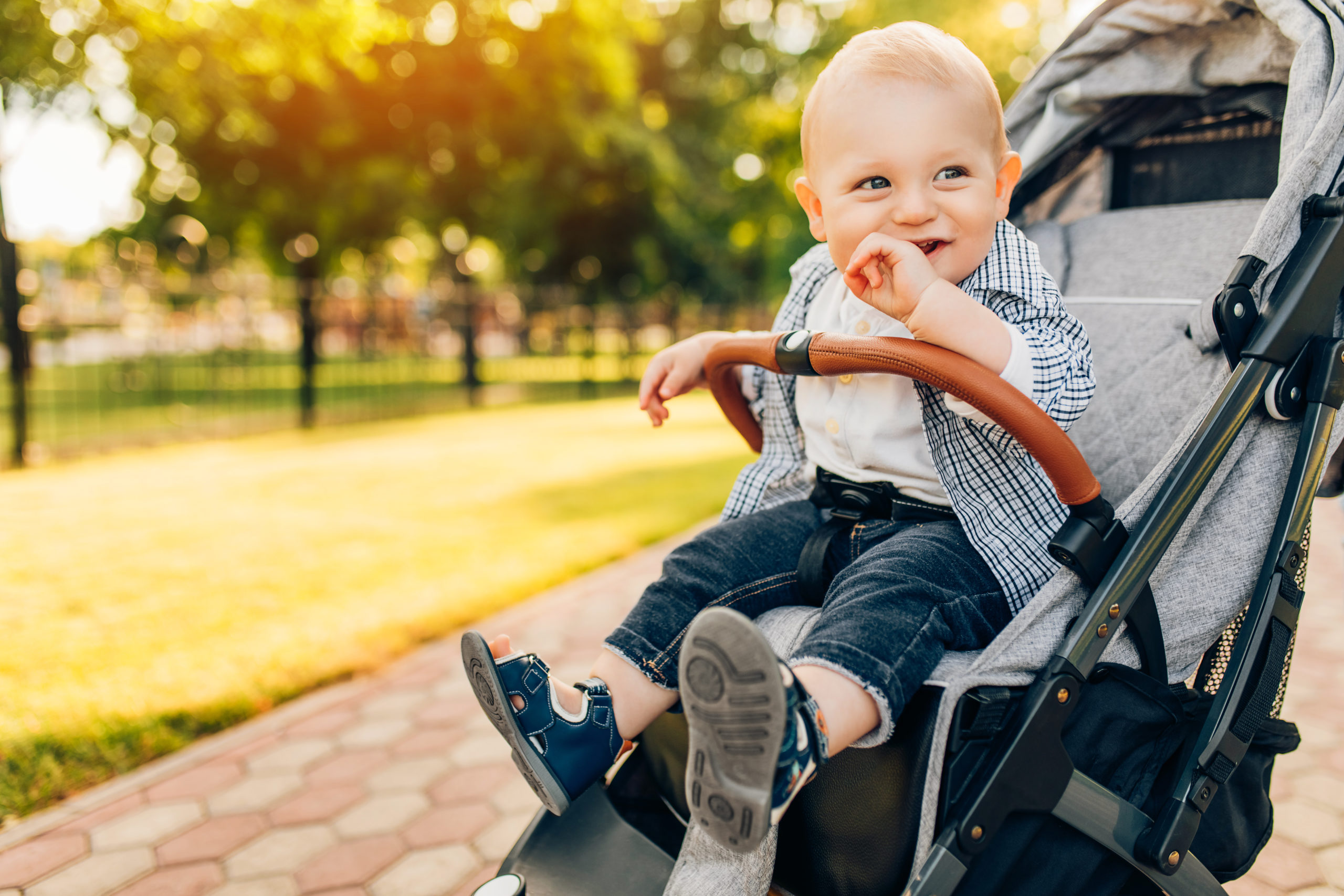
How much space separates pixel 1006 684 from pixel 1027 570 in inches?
10.0

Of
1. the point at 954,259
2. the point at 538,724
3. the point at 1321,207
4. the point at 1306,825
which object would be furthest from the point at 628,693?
the point at 1306,825

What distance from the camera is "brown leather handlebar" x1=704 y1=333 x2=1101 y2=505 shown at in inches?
50.3

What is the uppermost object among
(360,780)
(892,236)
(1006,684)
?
(892,236)

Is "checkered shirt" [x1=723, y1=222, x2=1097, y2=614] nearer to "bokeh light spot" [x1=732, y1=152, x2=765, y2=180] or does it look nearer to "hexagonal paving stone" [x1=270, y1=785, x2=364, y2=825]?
"hexagonal paving stone" [x1=270, y1=785, x2=364, y2=825]

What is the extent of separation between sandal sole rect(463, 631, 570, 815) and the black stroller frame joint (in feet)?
1.70

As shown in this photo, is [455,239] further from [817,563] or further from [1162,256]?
[817,563]

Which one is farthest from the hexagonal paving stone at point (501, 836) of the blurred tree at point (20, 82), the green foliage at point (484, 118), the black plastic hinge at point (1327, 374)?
the green foliage at point (484, 118)

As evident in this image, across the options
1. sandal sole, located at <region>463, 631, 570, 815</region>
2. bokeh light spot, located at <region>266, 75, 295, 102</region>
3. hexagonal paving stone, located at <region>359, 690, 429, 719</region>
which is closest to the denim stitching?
sandal sole, located at <region>463, 631, 570, 815</region>

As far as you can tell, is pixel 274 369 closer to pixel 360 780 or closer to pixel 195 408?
pixel 195 408

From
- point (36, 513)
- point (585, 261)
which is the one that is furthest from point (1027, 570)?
point (585, 261)

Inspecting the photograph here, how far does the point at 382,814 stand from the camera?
232 cm

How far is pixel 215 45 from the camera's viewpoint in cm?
840

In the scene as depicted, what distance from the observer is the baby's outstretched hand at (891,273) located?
1391mm

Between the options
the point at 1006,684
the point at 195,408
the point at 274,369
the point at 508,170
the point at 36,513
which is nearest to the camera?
the point at 1006,684
